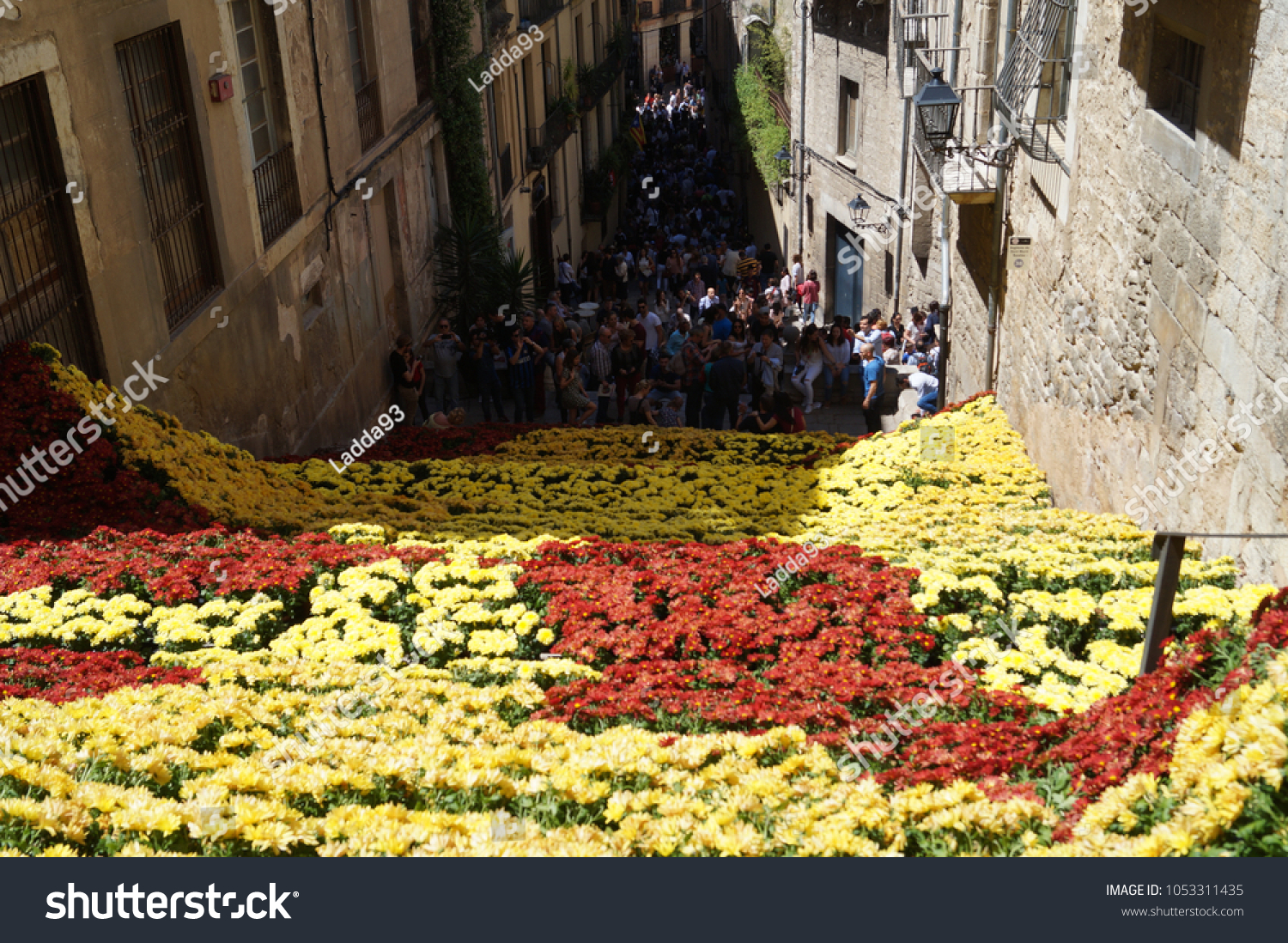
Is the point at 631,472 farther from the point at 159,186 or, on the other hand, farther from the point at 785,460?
the point at 159,186

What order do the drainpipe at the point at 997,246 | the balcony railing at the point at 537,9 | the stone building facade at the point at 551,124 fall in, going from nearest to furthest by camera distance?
the drainpipe at the point at 997,246
the stone building facade at the point at 551,124
the balcony railing at the point at 537,9

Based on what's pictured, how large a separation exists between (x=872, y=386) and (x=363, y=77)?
27.8ft

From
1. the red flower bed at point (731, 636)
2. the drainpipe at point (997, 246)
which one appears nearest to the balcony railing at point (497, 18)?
the drainpipe at point (997, 246)

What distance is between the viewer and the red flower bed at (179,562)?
6.51 metres

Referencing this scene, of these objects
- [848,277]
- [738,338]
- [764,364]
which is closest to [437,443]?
[764,364]

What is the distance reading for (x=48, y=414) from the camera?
741 centimetres

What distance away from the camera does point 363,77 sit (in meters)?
16.2

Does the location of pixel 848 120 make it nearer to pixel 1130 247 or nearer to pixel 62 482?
pixel 1130 247

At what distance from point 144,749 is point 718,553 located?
3.88 meters

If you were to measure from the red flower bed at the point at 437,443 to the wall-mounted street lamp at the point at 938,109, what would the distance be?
18.2ft

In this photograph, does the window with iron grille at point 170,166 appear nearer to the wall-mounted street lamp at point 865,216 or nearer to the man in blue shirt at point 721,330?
the man in blue shirt at point 721,330

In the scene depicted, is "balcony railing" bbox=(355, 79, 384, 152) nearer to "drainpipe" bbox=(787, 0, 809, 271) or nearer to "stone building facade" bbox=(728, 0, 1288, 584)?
"stone building facade" bbox=(728, 0, 1288, 584)
